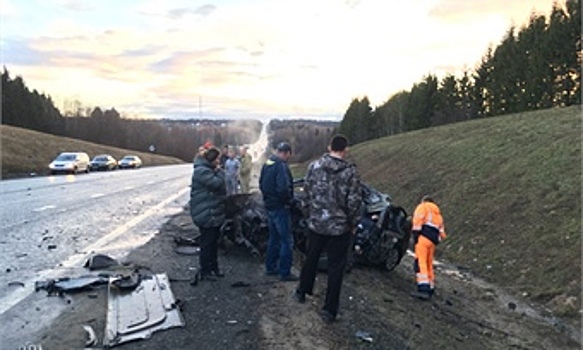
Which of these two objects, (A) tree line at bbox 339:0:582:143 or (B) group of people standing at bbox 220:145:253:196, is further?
(A) tree line at bbox 339:0:582:143

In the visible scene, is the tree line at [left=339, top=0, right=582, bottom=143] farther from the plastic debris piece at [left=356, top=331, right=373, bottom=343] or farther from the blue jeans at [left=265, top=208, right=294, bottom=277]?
the plastic debris piece at [left=356, top=331, right=373, bottom=343]

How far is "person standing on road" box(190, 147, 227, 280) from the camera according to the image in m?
7.65

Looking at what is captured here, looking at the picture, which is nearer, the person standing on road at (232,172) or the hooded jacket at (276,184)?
the hooded jacket at (276,184)

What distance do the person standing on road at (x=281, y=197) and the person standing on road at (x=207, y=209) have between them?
2.16ft

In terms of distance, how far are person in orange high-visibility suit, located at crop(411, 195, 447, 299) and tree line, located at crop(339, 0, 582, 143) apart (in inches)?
1314

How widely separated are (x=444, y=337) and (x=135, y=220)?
30.8 ft

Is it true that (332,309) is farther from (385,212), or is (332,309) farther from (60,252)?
(60,252)

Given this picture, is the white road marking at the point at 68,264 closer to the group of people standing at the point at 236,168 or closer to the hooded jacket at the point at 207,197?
the hooded jacket at the point at 207,197

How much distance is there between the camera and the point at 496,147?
21.2 meters

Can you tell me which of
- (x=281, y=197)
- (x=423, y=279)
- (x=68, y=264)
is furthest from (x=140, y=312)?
(x=423, y=279)

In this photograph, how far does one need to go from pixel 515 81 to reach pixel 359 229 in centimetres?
4196

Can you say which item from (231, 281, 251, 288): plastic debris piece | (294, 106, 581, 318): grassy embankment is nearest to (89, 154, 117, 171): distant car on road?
(294, 106, 581, 318): grassy embankment

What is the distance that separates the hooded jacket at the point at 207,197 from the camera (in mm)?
7638

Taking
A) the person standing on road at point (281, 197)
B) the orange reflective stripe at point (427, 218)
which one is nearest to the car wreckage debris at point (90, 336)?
the person standing on road at point (281, 197)
